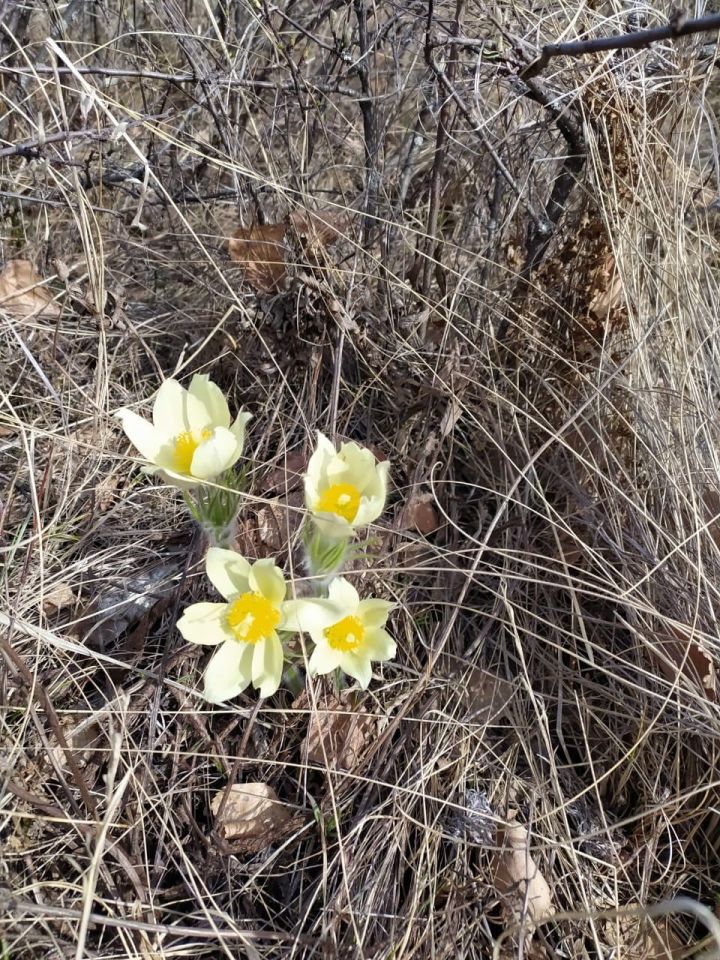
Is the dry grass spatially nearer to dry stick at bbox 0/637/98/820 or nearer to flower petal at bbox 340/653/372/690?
dry stick at bbox 0/637/98/820

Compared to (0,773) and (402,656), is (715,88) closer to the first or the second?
(402,656)

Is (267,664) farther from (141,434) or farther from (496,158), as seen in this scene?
(496,158)

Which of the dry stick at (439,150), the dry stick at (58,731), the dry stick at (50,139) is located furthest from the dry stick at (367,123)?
the dry stick at (58,731)

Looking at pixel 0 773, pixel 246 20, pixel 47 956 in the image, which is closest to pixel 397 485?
pixel 0 773

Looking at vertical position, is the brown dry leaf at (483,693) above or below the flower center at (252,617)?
below

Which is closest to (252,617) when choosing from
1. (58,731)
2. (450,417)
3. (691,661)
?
(58,731)

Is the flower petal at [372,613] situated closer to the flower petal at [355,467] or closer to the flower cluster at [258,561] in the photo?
the flower cluster at [258,561]

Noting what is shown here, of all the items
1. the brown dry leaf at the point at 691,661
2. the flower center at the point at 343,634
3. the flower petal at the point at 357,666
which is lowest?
the brown dry leaf at the point at 691,661

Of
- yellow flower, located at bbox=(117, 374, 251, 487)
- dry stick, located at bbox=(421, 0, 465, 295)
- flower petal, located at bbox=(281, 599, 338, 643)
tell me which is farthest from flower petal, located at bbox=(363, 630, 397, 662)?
dry stick, located at bbox=(421, 0, 465, 295)

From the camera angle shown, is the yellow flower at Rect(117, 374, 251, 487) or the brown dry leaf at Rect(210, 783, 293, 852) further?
the brown dry leaf at Rect(210, 783, 293, 852)
